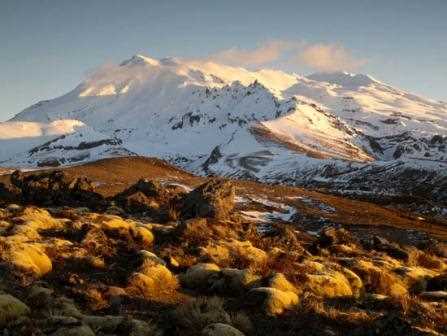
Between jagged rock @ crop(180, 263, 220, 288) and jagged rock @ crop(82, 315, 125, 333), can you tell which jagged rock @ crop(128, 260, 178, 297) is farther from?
jagged rock @ crop(82, 315, 125, 333)

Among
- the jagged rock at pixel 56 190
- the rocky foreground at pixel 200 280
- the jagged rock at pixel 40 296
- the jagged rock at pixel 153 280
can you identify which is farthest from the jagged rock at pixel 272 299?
the jagged rock at pixel 56 190

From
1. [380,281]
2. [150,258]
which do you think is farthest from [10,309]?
[380,281]

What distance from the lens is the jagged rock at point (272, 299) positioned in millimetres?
21484

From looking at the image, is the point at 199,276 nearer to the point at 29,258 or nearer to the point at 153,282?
the point at 153,282

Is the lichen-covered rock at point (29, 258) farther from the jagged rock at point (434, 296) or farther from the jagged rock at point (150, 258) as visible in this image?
the jagged rock at point (434, 296)

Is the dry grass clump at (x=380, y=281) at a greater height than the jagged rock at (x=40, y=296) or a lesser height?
lesser

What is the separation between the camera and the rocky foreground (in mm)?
18016

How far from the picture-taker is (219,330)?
17031 millimetres

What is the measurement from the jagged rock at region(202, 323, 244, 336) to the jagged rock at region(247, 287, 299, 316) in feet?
13.8

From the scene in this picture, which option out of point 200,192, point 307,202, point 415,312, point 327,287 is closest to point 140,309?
point 327,287

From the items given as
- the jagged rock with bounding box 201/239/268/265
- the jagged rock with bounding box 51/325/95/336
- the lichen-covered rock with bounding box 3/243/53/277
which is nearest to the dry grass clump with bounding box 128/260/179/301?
the lichen-covered rock with bounding box 3/243/53/277

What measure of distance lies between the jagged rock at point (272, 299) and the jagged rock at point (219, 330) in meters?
4.20

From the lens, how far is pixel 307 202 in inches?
3073

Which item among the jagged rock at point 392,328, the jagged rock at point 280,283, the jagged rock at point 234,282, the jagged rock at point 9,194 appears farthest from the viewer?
the jagged rock at point 9,194
